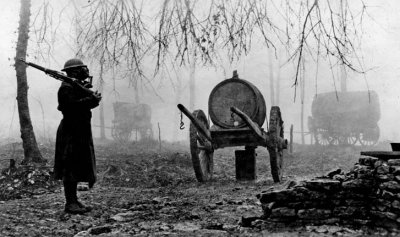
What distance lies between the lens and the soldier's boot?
199 inches

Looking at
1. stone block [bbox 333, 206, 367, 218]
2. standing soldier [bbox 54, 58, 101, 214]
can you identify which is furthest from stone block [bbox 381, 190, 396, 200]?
standing soldier [bbox 54, 58, 101, 214]

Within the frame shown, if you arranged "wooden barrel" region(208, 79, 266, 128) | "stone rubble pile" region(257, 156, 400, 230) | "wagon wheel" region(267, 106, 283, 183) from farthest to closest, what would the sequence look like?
1. "wooden barrel" region(208, 79, 266, 128)
2. "wagon wheel" region(267, 106, 283, 183)
3. "stone rubble pile" region(257, 156, 400, 230)

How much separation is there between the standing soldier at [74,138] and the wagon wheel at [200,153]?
2.84 metres

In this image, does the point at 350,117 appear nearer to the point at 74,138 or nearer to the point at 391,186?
the point at 391,186

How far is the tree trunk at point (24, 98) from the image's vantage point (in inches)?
346

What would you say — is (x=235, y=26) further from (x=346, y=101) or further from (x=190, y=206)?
(x=346, y=101)

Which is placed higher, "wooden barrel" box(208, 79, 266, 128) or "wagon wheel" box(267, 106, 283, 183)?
"wooden barrel" box(208, 79, 266, 128)

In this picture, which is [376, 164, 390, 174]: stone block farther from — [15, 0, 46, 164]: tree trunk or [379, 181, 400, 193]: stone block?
[15, 0, 46, 164]: tree trunk

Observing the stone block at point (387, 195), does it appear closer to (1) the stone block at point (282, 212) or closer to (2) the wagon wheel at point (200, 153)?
(1) the stone block at point (282, 212)

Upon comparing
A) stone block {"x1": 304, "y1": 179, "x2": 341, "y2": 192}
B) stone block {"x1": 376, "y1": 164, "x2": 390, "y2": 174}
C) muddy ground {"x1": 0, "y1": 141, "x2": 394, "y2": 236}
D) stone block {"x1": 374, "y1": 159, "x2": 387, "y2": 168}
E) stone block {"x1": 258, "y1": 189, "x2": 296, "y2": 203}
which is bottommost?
muddy ground {"x1": 0, "y1": 141, "x2": 394, "y2": 236}

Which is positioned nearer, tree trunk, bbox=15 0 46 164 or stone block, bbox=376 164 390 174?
stone block, bbox=376 164 390 174

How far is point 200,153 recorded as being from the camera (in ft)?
27.1

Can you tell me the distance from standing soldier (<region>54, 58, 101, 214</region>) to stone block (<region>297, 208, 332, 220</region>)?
2655 mm

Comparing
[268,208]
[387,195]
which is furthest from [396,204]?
[268,208]
